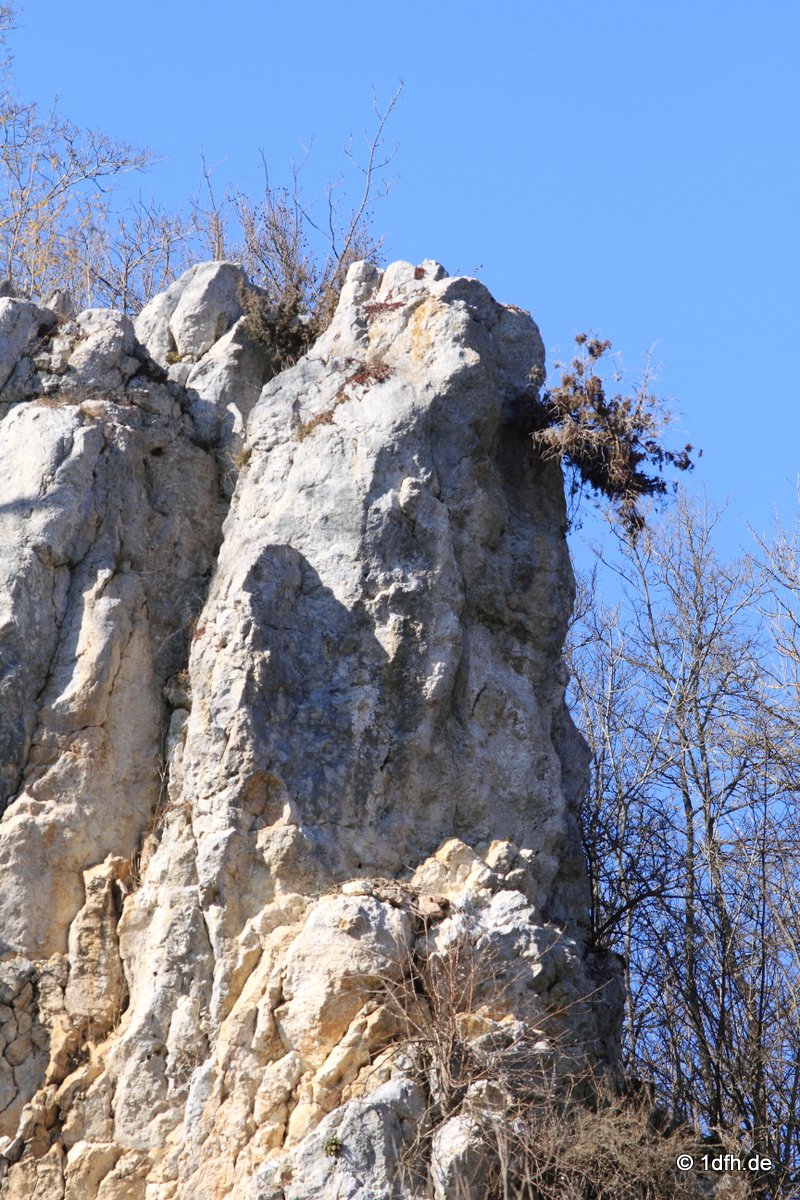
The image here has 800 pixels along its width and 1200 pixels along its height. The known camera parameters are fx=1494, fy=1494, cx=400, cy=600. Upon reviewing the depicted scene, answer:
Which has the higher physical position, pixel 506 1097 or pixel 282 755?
pixel 282 755

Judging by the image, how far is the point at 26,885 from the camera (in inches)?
421

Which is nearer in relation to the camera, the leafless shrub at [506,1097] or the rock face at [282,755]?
the leafless shrub at [506,1097]

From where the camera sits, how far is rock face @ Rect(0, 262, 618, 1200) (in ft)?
30.4

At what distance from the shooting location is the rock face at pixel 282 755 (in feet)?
30.4

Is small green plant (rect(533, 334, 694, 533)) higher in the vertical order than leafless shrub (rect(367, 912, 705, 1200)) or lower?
higher

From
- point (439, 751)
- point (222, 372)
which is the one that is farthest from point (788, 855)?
point (222, 372)

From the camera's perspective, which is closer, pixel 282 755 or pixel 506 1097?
pixel 506 1097

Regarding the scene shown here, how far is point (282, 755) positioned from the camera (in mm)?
10445

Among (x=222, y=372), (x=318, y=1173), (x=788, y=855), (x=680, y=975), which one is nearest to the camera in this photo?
(x=318, y=1173)

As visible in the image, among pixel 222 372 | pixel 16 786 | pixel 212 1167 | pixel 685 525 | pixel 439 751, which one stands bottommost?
pixel 212 1167

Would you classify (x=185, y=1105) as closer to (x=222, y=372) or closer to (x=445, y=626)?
(x=445, y=626)

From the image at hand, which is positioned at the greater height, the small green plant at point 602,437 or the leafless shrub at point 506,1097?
the small green plant at point 602,437

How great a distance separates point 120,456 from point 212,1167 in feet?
18.7

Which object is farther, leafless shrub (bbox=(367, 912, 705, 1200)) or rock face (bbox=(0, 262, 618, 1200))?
rock face (bbox=(0, 262, 618, 1200))
